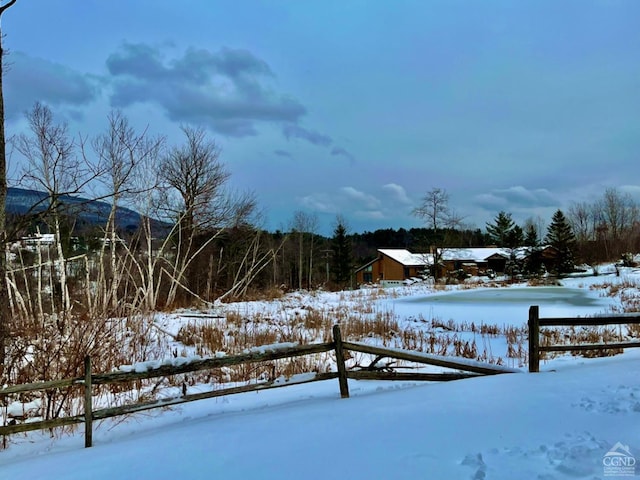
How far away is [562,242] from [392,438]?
42941mm

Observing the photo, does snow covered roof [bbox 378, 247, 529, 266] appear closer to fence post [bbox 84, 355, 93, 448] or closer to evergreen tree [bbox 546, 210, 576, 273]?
evergreen tree [bbox 546, 210, 576, 273]

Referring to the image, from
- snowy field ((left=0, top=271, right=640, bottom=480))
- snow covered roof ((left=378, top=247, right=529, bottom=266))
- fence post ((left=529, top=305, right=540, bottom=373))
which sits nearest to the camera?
snowy field ((left=0, top=271, right=640, bottom=480))

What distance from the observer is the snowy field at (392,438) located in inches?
108

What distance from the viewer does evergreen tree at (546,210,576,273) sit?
36.3 m

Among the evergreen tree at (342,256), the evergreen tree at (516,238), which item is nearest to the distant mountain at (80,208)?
the evergreen tree at (342,256)

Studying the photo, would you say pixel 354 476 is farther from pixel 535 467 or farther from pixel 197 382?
pixel 197 382

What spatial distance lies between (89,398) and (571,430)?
4274 mm

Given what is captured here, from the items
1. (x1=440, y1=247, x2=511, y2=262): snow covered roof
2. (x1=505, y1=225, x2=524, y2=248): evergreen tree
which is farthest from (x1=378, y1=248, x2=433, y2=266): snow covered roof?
(x1=505, y1=225, x2=524, y2=248): evergreen tree

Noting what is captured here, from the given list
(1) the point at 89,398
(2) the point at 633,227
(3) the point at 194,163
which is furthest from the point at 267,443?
(2) the point at 633,227

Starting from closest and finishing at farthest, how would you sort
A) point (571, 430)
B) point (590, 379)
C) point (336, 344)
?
1. point (571, 430)
2. point (590, 379)
3. point (336, 344)

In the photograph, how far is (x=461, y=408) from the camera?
380 centimetres

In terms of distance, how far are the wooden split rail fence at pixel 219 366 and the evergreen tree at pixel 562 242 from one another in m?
36.4

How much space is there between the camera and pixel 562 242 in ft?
130

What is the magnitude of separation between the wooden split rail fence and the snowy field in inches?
10.4
